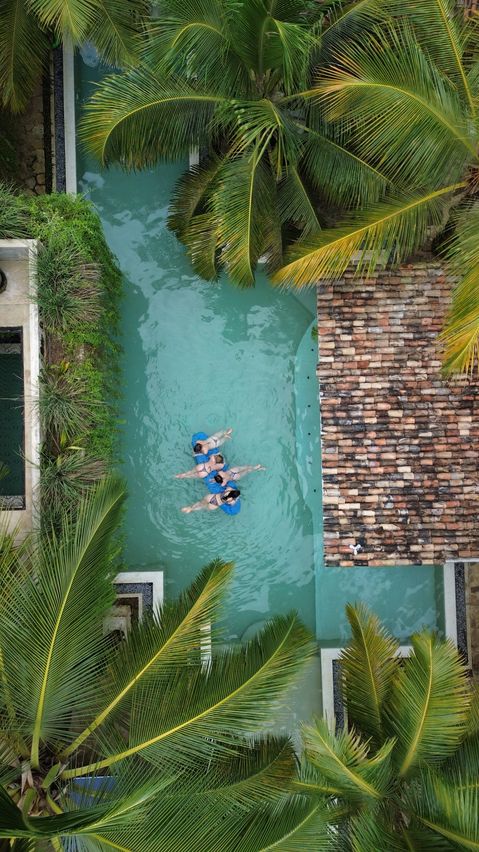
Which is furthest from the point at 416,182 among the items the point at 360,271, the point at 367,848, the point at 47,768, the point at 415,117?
the point at 47,768

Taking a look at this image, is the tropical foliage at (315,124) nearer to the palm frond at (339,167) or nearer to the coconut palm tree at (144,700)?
the palm frond at (339,167)

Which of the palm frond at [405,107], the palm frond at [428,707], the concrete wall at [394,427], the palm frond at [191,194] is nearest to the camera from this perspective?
the palm frond at [428,707]

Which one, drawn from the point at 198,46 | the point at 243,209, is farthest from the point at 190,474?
the point at 198,46

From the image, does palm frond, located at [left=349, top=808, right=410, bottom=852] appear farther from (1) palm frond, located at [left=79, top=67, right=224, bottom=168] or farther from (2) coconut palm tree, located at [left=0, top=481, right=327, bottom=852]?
(1) palm frond, located at [left=79, top=67, right=224, bottom=168]

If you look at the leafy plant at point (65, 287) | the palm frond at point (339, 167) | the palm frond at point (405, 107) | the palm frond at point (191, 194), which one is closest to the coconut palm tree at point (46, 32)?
the palm frond at point (191, 194)

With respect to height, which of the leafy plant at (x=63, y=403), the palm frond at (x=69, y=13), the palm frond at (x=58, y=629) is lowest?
the palm frond at (x=58, y=629)

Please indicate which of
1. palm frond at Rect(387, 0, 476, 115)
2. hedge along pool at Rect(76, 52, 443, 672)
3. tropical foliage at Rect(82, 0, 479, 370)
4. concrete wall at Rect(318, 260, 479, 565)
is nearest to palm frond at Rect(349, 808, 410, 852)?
concrete wall at Rect(318, 260, 479, 565)

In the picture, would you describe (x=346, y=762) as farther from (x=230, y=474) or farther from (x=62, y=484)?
(x=230, y=474)

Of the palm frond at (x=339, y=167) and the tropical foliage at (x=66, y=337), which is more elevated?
the palm frond at (x=339, y=167)

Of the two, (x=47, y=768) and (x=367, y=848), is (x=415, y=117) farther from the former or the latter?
(x=47, y=768)
